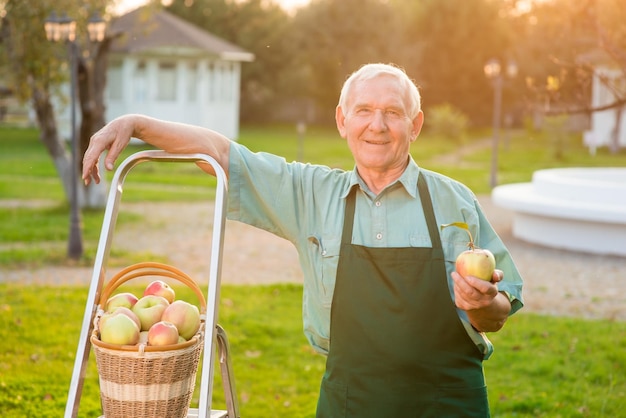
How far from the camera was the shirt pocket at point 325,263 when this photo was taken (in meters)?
3.20

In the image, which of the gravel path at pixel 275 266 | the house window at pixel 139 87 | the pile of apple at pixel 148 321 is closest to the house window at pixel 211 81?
the house window at pixel 139 87

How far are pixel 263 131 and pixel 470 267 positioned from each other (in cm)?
3817

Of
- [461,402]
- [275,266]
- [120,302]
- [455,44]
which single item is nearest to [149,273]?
[120,302]

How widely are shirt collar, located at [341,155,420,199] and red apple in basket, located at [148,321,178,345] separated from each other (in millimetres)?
867

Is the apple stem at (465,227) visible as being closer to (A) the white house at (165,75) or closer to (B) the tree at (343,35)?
(A) the white house at (165,75)

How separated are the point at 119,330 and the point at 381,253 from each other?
946 millimetres

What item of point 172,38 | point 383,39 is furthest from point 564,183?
point 383,39

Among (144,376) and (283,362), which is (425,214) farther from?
(283,362)

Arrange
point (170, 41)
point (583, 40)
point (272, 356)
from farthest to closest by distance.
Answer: point (170, 41) < point (583, 40) < point (272, 356)

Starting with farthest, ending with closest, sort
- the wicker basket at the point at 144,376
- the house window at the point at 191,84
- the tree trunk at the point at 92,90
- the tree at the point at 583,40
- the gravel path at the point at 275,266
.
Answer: the house window at the point at 191,84 < the tree trunk at the point at 92,90 < the gravel path at the point at 275,266 < the tree at the point at 583,40 < the wicker basket at the point at 144,376

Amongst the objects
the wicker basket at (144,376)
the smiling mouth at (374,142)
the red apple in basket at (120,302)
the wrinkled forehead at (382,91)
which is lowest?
the wicker basket at (144,376)

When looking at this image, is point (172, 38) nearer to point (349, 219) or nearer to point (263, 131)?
point (263, 131)

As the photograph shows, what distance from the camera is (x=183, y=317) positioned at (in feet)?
9.03

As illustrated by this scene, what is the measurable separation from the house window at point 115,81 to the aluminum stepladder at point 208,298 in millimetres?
30237
